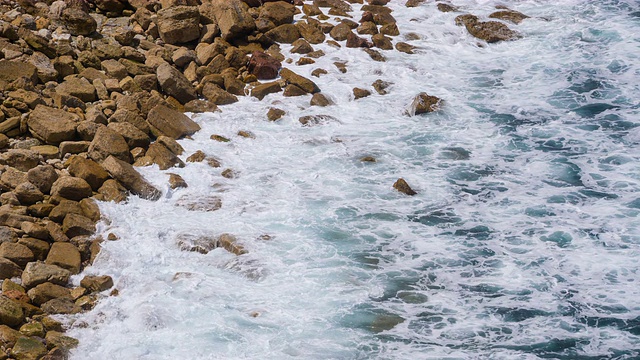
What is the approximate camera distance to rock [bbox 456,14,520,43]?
2144cm

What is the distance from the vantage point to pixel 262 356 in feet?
34.3

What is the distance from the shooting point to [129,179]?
45.5 ft

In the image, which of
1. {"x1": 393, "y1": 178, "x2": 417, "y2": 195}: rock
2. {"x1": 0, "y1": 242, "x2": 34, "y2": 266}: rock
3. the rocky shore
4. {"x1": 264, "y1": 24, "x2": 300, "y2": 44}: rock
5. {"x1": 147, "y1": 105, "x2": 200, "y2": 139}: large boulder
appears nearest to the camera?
{"x1": 0, "y1": 242, "x2": 34, "y2": 266}: rock

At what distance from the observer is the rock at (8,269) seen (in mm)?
11141

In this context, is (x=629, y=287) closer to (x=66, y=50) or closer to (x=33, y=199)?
(x=33, y=199)

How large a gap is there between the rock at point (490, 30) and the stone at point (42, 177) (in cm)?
1322

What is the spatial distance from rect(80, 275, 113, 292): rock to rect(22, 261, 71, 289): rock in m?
0.29

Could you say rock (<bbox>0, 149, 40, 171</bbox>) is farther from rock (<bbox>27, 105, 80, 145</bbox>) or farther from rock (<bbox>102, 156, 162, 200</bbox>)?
rock (<bbox>102, 156, 162, 200</bbox>)

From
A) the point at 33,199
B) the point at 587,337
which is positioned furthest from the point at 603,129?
the point at 33,199

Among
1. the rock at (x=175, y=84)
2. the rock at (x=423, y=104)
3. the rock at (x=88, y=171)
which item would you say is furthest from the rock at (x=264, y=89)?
the rock at (x=88, y=171)

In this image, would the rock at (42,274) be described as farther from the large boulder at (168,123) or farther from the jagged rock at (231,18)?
the jagged rock at (231,18)

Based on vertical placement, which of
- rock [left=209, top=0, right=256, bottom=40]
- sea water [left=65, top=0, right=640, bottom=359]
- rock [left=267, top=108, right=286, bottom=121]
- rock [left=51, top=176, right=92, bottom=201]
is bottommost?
sea water [left=65, top=0, right=640, bottom=359]

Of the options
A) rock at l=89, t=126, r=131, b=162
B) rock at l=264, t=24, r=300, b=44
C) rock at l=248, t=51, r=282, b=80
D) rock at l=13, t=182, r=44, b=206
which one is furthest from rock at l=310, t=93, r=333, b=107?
rock at l=13, t=182, r=44, b=206

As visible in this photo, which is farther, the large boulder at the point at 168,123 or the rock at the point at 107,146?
the large boulder at the point at 168,123
